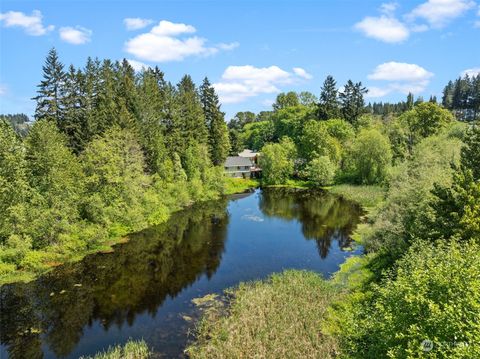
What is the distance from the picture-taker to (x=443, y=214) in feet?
72.4

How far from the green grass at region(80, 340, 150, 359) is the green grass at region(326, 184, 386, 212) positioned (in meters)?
46.2

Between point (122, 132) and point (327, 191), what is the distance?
4821 cm

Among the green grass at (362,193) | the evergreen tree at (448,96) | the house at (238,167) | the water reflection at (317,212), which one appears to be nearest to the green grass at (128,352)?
the water reflection at (317,212)

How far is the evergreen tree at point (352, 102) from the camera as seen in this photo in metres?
106

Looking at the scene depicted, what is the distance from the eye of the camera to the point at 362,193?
69375mm

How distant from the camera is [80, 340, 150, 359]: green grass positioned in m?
19.7

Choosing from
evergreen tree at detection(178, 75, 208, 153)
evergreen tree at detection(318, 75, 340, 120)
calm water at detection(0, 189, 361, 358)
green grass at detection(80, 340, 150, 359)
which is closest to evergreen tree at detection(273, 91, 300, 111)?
evergreen tree at detection(318, 75, 340, 120)

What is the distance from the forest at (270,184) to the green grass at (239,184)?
3.03 m

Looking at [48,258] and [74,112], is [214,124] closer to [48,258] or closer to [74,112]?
[74,112]

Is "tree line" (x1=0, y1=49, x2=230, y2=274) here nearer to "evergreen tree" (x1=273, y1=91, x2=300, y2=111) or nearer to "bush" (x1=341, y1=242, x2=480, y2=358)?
"bush" (x1=341, y1=242, x2=480, y2=358)

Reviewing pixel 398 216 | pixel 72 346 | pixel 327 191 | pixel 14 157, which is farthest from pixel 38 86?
pixel 327 191

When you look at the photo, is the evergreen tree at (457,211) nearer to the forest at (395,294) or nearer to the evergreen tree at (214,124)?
the forest at (395,294)

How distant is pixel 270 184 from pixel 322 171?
1393cm

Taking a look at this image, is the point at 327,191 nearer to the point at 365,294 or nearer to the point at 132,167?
the point at 132,167
